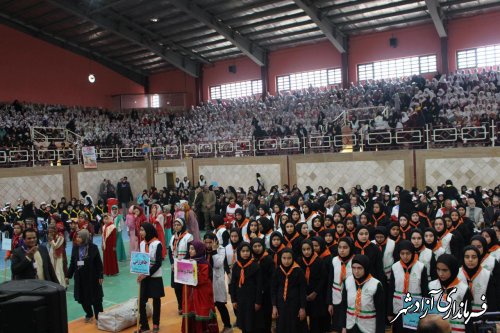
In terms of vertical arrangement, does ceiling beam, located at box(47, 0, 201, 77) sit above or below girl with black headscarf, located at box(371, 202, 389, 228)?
above

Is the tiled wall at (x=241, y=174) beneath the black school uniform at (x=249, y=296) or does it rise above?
above

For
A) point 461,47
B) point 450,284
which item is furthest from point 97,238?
point 461,47

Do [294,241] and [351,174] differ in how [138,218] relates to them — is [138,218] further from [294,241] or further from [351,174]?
[351,174]

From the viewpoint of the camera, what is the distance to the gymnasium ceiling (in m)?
20.7

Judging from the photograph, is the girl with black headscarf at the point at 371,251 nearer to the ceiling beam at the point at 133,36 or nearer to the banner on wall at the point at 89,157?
the banner on wall at the point at 89,157

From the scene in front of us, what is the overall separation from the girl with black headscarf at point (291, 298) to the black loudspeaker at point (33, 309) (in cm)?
328

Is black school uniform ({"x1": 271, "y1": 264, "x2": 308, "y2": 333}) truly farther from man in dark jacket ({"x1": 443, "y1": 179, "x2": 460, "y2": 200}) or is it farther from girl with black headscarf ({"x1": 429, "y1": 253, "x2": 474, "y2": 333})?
man in dark jacket ({"x1": 443, "y1": 179, "x2": 460, "y2": 200})

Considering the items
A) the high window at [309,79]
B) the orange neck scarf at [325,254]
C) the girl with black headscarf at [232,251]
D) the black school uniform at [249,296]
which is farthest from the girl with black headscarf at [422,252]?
the high window at [309,79]

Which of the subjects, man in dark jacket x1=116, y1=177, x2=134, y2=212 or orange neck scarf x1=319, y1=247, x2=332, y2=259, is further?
man in dark jacket x1=116, y1=177, x2=134, y2=212

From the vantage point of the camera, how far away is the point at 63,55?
1092 inches

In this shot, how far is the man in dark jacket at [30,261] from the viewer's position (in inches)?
212

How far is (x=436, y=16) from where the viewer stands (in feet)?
64.1

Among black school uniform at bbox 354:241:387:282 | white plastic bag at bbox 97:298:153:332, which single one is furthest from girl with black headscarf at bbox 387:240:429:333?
white plastic bag at bbox 97:298:153:332

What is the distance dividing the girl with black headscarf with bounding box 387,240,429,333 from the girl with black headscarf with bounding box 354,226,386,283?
1.37 feet
